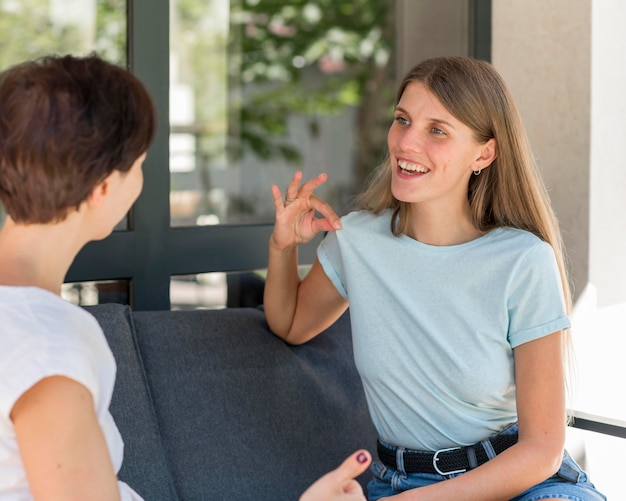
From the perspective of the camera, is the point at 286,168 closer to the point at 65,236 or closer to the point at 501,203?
the point at 501,203

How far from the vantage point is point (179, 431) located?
1.98 meters

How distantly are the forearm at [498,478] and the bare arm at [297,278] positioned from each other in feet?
1.78

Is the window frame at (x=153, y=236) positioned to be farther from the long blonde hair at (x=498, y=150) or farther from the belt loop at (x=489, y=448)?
the belt loop at (x=489, y=448)

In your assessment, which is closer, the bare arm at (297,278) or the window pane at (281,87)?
the bare arm at (297,278)

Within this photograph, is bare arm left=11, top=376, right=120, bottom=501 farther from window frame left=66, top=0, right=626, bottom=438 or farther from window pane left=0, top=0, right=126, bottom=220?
window pane left=0, top=0, right=126, bottom=220

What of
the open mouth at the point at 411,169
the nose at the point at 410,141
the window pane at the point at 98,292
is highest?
the nose at the point at 410,141

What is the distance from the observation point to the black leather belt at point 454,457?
5.97ft

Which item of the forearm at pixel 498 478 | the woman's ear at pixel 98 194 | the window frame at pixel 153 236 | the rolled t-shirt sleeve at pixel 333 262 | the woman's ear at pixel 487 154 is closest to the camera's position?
the woman's ear at pixel 98 194

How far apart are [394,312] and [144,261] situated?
2.36 ft

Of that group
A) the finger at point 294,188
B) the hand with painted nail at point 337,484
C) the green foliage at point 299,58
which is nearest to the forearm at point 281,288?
the finger at point 294,188

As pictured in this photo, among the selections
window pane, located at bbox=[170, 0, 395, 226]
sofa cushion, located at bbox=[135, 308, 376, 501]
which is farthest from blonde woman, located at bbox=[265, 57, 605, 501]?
window pane, located at bbox=[170, 0, 395, 226]

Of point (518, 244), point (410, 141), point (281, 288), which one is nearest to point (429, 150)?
point (410, 141)

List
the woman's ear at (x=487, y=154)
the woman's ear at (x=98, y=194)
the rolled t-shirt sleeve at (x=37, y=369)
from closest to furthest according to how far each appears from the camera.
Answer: the rolled t-shirt sleeve at (x=37, y=369) → the woman's ear at (x=98, y=194) → the woman's ear at (x=487, y=154)

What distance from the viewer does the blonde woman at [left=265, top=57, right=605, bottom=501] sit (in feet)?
5.83
